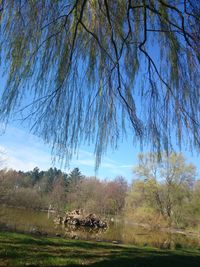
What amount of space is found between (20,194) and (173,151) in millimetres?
37531

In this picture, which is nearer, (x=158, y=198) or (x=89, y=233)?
(x=89, y=233)

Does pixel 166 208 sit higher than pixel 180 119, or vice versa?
pixel 166 208

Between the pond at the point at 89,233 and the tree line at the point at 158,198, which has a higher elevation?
the tree line at the point at 158,198

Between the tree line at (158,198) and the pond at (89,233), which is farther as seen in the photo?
the tree line at (158,198)

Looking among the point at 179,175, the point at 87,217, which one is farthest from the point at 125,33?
the point at 179,175

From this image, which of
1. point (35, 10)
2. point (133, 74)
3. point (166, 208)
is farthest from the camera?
point (166, 208)

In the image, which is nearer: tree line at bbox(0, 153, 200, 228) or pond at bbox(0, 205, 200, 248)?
pond at bbox(0, 205, 200, 248)

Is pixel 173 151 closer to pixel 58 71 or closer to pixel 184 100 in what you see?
pixel 184 100

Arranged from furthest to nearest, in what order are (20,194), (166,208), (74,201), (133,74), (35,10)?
1. (74,201)
2. (20,194)
3. (166,208)
4. (133,74)
5. (35,10)

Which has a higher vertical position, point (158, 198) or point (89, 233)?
point (158, 198)

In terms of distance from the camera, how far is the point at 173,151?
315 cm

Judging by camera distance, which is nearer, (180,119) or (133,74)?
(180,119)

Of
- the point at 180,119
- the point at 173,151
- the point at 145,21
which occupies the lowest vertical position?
the point at 173,151

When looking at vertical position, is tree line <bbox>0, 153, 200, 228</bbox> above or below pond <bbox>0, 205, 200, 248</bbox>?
above
